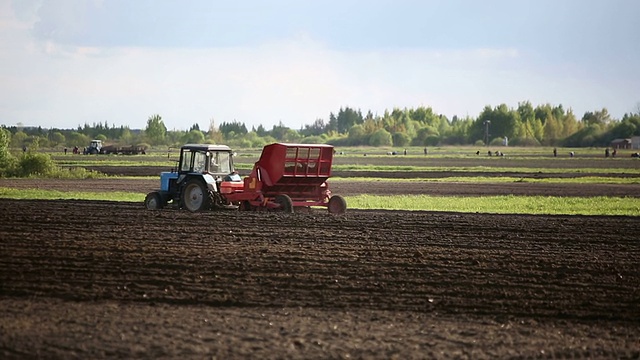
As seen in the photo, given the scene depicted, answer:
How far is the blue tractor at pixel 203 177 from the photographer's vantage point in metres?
30.7

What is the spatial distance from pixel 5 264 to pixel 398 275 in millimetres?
6960

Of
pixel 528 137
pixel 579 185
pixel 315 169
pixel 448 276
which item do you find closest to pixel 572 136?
pixel 528 137

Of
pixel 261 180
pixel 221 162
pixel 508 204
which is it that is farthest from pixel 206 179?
pixel 508 204

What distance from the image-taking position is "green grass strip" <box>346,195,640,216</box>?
116 feet

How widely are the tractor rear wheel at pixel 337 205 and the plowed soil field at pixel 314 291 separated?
4910 millimetres

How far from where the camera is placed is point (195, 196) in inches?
1220

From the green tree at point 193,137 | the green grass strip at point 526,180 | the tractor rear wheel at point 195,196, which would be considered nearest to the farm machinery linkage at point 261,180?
the tractor rear wheel at point 195,196

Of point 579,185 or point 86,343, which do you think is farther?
point 579,185

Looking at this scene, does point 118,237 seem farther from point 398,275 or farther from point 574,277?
point 574,277

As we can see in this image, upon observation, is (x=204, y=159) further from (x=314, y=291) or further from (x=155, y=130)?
(x=155, y=130)

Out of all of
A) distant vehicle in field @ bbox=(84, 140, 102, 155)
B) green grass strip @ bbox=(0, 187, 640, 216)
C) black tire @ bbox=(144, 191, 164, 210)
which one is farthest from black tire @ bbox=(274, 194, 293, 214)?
distant vehicle in field @ bbox=(84, 140, 102, 155)

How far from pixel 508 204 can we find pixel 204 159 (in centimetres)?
1254

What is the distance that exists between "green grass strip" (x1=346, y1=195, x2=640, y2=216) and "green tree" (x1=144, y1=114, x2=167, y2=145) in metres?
133

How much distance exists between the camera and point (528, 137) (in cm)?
19662
